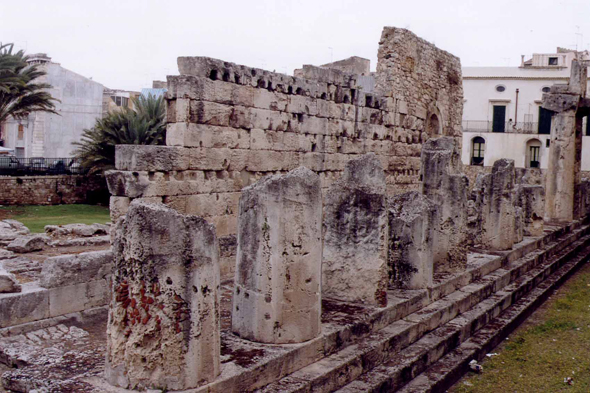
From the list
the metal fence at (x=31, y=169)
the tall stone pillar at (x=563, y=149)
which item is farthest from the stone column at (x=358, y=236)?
the metal fence at (x=31, y=169)

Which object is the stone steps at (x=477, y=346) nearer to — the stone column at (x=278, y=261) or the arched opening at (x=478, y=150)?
the stone column at (x=278, y=261)

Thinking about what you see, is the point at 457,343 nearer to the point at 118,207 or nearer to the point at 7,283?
the point at 118,207

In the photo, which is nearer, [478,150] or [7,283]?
[7,283]

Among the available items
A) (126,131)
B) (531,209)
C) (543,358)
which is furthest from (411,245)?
(126,131)

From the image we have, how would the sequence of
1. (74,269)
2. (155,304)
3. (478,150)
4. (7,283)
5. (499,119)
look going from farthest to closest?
(478,150), (499,119), (74,269), (7,283), (155,304)

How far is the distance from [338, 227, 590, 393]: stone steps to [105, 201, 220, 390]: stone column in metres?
1.74

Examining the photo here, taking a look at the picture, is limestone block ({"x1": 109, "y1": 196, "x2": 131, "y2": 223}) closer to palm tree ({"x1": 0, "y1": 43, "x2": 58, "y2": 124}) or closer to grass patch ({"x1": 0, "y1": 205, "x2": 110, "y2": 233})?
grass patch ({"x1": 0, "y1": 205, "x2": 110, "y2": 233})

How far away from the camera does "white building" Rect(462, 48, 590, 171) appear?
124ft

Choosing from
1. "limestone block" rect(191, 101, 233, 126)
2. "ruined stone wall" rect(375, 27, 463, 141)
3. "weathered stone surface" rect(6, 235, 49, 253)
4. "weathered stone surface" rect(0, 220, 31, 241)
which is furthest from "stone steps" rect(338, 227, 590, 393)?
"weathered stone surface" rect(0, 220, 31, 241)

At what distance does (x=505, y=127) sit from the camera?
38906 mm

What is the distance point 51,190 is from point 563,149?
17601mm

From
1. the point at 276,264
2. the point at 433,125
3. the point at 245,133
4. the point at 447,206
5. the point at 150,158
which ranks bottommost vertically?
the point at 276,264

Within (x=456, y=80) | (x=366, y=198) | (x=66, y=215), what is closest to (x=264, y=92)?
(x=366, y=198)

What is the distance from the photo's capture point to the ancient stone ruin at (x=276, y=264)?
4211 mm
